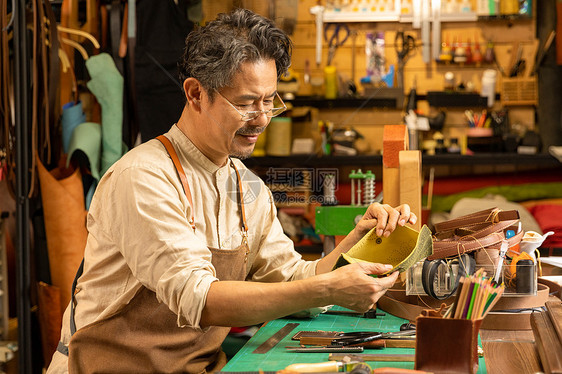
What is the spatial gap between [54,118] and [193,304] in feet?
7.21

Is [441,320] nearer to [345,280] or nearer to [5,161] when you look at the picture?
[345,280]

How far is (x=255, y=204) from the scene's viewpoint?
2.20 m

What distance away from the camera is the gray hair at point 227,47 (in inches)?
74.6

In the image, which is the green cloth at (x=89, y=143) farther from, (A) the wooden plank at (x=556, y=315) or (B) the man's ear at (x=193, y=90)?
(A) the wooden plank at (x=556, y=315)

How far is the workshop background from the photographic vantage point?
3.30 meters

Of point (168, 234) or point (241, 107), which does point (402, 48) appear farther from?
point (168, 234)

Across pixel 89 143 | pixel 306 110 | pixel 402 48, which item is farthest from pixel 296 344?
pixel 402 48

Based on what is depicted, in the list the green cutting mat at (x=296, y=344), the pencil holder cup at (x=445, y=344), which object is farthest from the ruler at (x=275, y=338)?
the pencil holder cup at (x=445, y=344)

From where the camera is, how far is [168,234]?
1.64 m

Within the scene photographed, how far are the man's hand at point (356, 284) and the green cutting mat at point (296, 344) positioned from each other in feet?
0.48

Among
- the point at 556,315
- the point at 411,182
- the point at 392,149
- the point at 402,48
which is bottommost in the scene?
the point at 556,315

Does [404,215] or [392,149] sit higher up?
[392,149]

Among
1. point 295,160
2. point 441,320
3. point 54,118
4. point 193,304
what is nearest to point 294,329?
point 193,304

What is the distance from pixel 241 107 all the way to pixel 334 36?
2818mm
